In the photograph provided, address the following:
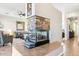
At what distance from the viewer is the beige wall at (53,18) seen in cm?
166

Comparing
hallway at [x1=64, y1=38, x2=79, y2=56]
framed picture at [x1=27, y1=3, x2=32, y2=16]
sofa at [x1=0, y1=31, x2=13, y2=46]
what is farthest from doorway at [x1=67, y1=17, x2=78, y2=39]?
sofa at [x1=0, y1=31, x2=13, y2=46]

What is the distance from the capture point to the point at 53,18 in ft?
5.65

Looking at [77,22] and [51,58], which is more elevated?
[77,22]

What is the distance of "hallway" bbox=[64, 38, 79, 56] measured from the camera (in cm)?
168

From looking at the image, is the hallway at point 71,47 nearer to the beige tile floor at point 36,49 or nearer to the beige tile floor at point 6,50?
the beige tile floor at point 36,49

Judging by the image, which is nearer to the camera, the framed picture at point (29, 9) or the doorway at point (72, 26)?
the framed picture at point (29, 9)

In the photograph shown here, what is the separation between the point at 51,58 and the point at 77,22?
82cm

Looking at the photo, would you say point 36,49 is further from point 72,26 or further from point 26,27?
point 72,26

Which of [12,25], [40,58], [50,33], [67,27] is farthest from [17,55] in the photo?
[67,27]

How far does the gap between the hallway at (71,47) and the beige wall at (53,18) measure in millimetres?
162

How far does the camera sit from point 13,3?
1.69m

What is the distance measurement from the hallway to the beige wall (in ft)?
0.53

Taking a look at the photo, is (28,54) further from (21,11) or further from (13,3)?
(13,3)

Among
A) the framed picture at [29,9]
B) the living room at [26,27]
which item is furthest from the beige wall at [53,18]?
the framed picture at [29,9]
